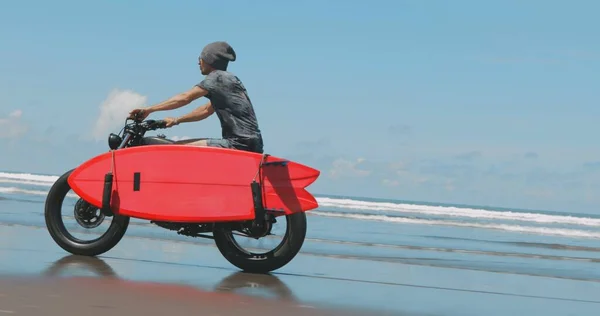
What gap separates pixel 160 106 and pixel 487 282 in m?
3.23

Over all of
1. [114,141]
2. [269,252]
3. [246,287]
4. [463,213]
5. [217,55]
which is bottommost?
[246,287]

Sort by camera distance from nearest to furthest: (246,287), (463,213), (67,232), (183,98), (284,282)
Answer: (246,287) < (284,282) < (183,98) < (67,232) < (463,213)

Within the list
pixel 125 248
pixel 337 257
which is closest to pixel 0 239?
pixel 125 248

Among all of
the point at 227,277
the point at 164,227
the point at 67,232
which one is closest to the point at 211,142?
the point at 164,227

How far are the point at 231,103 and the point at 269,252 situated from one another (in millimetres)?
1232

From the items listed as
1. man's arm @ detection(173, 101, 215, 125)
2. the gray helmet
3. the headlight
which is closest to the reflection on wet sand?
the headlight

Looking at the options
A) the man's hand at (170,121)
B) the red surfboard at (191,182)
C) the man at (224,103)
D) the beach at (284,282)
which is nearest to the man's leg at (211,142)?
the man at (224,103)

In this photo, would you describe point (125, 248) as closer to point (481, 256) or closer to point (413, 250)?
point (413, 250)

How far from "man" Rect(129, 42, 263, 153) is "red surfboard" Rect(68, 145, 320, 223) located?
0.17 metres

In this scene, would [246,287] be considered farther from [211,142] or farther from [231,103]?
[231,103]

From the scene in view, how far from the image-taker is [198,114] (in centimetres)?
656

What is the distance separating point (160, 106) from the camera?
6.11 metres

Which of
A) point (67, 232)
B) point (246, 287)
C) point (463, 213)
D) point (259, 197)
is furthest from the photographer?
point (463, 213)

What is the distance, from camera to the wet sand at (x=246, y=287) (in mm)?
4238
